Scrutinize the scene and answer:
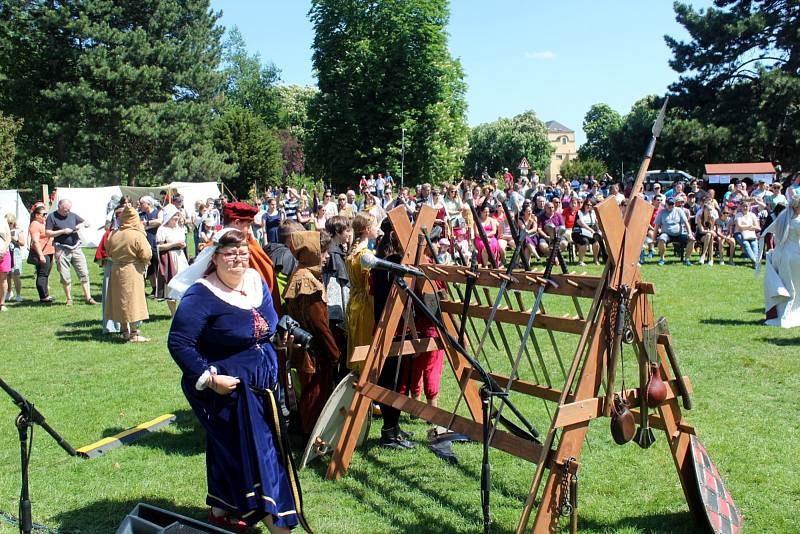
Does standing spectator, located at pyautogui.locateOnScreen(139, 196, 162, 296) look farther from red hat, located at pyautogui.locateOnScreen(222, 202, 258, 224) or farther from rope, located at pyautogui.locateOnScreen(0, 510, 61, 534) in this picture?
rope, located at pyautogui.locateOnScreen(0, 510, 61, 534)

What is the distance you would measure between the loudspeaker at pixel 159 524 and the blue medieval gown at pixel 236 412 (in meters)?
0.47

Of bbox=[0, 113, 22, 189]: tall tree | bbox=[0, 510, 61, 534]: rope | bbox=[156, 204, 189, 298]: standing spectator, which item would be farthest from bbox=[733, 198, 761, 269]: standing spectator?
bbox=[0, 113, 22, 189]: tall tree

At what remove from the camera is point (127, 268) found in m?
9.72

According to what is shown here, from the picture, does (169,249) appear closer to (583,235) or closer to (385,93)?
(583,235)

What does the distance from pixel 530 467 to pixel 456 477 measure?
0.55 meters

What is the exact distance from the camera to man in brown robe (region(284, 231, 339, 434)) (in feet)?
17.9

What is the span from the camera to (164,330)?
10.9 meters

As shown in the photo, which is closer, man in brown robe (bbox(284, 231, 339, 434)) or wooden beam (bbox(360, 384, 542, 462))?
wooden beam (bbox(360, 384, 542, 462))

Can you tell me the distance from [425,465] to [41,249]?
10544 mm

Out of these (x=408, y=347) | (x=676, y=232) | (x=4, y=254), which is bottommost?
(x=408, y=347)

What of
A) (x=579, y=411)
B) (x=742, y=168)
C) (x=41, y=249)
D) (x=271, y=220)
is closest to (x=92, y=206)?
(x=271, y=220)

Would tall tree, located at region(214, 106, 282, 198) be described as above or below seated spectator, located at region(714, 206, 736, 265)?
above

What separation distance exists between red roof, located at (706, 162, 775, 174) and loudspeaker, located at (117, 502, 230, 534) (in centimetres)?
3365

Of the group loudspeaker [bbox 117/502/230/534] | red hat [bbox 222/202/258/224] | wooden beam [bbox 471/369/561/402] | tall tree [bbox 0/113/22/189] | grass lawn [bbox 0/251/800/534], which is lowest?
grass lawn [bbox 0/251/800/534]
